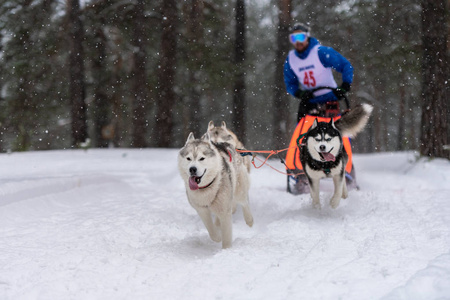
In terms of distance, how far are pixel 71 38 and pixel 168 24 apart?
11.0ft

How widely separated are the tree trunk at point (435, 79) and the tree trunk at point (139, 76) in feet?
26.0

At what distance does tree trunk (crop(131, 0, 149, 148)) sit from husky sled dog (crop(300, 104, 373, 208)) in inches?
337

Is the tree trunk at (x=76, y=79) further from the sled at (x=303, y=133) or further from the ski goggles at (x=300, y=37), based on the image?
the ski goggles at (x=300, y=37)

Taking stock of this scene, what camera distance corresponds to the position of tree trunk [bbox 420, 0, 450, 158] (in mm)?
7918

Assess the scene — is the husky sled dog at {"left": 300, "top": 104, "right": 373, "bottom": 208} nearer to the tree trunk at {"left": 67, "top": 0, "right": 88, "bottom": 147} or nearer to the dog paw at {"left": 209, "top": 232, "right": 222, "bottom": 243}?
the dog paw at {"left": 209, "top": 232, "right": 222, "bottom": 243}

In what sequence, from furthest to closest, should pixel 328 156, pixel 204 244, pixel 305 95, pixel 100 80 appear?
pixel 100 80, pixel 305 95, pixel 328 156, pixel 204 244

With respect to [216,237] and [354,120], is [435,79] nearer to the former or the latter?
[354,120]

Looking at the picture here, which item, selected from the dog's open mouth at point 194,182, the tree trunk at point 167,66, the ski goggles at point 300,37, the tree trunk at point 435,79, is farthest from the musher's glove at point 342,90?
the tree trunk at point 167,66

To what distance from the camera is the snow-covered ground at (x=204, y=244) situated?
2414 millimetres

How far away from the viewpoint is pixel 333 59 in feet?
15.9

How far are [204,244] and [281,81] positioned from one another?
28.1 ft

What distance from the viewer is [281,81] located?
1169 cm

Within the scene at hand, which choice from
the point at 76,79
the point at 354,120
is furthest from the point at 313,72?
the point at 76,79

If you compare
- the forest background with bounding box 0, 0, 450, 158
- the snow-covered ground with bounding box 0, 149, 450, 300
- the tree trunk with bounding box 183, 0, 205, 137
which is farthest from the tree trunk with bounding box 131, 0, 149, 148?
the snow-covered ground with bounding box 0, 149, 450, 300
